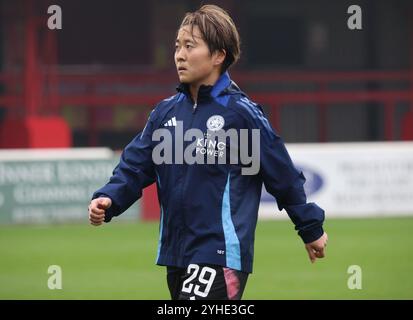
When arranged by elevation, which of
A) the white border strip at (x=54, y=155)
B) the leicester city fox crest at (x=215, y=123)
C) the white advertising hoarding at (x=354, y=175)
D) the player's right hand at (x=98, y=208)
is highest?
the leicester city fox crest at (x=215, y=123)

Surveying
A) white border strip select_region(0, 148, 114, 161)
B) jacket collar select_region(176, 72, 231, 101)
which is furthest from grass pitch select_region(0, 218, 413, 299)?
jacket collar select_region(176, 72, 231, 101)

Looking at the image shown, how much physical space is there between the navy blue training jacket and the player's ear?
0.08 m

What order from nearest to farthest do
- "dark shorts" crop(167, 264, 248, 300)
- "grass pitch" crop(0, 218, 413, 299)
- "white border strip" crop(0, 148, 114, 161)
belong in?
"dark shorts" crop(167, 264, 248, 300) < "grass pitch" crop(0, 218, 413, 299) < "white border strip" crop(0, 148, 114, 161)

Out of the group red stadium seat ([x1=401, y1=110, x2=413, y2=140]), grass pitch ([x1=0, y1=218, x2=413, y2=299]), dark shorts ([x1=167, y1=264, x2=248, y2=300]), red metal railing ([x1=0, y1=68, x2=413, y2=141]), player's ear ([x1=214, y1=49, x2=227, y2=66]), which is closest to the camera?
dark shorts ([x1=167, y1=264, x2=248, y2=300])

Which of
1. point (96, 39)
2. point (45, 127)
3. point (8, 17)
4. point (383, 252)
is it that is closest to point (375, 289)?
point (383, 252)

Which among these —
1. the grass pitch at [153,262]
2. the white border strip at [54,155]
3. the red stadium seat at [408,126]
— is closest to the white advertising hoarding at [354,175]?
the grass pitch at [153,262]

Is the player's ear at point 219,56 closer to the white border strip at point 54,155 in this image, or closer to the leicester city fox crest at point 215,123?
the leicester city fox crest at point 215,123

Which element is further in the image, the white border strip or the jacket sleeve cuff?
the white border strip

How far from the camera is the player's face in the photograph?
6.14 metres

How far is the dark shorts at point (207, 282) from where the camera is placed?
597 cm

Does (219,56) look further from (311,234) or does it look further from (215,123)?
(311,234)

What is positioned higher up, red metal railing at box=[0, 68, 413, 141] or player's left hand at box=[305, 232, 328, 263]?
red metal railing at box=[0, 68, 413, 141]

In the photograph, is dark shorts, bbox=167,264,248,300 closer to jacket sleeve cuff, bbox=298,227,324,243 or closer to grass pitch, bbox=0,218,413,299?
jacket sleeve cuff, bbox=298,227,324,243

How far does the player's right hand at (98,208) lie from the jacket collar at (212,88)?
2.19 feet
